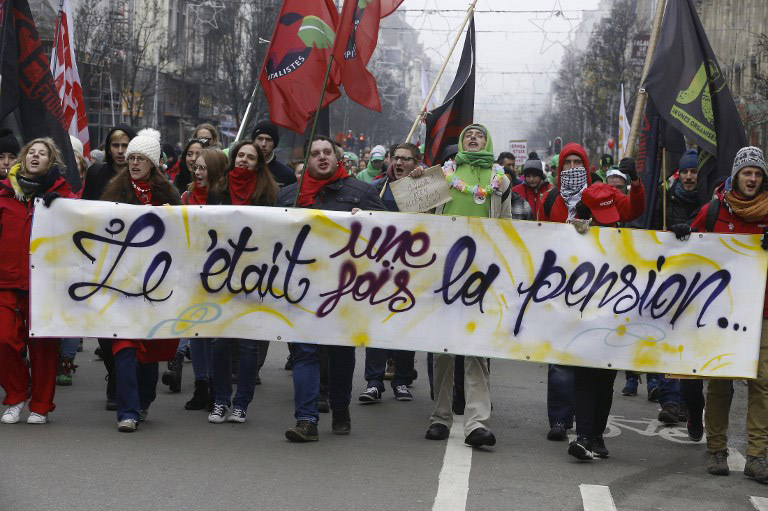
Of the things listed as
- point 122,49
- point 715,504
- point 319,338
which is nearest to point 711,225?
point 715,504

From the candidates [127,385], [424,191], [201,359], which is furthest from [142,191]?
[424,191]

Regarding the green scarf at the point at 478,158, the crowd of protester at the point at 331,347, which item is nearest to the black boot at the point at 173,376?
the crowd of protester at the point at 331,347

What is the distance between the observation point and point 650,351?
24.5ft

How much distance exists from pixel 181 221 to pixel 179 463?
1.69 meters

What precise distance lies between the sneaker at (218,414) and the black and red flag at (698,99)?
355cm

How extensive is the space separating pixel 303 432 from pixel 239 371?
94 centimetres

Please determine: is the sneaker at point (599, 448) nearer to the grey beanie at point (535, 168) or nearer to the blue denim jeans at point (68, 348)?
the blue denim jeans at point (68, 348)

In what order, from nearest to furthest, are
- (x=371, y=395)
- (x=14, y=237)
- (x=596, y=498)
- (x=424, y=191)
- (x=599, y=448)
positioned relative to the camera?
(x=596, y=498) < (x=599, y=448) < (x=14, y=237) < (x=424, y=191) < (x=371, y=395)

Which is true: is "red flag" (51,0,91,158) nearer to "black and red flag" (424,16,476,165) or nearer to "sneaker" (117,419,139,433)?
"black and red flag" (424,16,476,165)

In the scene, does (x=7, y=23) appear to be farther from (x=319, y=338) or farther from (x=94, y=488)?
(x=94, y=488)

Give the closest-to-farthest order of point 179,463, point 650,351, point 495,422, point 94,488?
point 94,488 → point 179,463 → point 650,351 → point 495,422

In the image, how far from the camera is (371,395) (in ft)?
31.0

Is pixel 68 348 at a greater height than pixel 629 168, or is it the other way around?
pixel 629 168

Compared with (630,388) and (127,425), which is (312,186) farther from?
(630,388)
